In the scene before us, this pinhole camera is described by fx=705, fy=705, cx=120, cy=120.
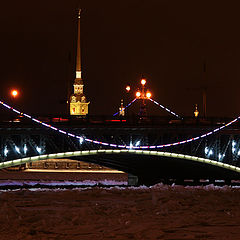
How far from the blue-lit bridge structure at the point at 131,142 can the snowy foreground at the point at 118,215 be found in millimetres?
3932

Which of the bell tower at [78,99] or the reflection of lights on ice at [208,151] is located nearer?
the reflection of lights on ice at [208,151]

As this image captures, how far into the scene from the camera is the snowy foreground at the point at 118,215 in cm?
2428

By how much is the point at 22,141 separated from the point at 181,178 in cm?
1927

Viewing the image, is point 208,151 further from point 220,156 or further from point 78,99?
point 78,99

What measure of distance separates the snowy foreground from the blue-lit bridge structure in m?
3.93

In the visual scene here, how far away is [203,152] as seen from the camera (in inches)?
2094

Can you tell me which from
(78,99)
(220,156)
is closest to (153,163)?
(220,156)

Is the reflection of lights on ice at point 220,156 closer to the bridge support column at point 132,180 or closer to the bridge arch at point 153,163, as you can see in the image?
the bridge arch at point 153,163

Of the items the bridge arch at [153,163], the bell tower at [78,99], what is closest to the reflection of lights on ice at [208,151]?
the bridge arch at [153,163]

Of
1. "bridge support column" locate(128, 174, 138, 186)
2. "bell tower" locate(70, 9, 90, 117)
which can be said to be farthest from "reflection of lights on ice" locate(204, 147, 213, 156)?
"bell tower" locate(70, 9, 90, 117)

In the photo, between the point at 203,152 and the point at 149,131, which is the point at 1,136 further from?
the point at 203,152

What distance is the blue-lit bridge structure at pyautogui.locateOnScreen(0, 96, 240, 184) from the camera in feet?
149

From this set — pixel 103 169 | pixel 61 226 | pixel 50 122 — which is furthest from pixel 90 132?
pixel 103 169

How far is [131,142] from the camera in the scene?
161 feet
